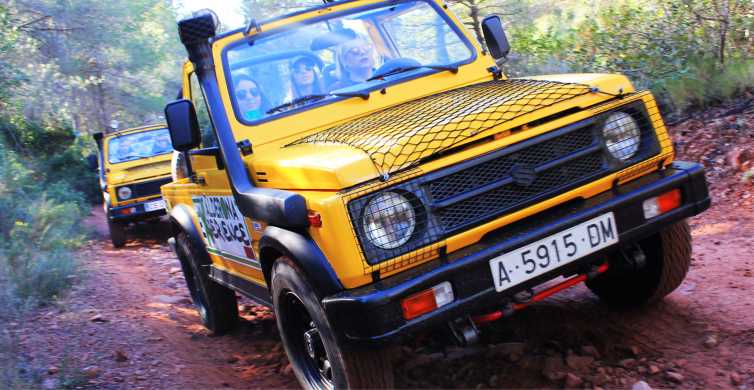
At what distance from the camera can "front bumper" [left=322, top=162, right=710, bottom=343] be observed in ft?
8.63

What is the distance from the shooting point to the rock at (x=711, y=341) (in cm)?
346

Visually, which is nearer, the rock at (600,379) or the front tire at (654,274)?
the rock at (600,379)

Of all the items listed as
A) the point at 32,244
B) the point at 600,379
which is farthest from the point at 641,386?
the point at 32,244

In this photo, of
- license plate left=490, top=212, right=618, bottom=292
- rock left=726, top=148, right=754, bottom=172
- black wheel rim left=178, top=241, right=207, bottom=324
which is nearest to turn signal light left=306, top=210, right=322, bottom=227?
license plate left=490, top=212, right=618, bottom=292

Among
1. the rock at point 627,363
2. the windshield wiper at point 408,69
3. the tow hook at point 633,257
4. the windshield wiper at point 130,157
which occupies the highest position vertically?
the windshield wiper at point 408,69

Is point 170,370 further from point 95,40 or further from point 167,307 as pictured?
point 95,40

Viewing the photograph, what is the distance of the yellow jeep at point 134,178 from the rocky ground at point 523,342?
13.3 ft

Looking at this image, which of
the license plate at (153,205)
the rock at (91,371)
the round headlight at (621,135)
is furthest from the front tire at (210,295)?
the license plate at (153,205)

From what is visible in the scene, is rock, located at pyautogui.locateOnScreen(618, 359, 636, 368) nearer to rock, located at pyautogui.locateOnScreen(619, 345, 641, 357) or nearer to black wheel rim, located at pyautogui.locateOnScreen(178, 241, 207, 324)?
rock, located at pyautogui.locateOnScreen(619, 345, 641, 357)

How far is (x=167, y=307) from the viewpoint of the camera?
250 inches

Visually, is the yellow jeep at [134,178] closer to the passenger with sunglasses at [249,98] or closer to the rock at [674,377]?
the passenger with sunglasses at [249,98]

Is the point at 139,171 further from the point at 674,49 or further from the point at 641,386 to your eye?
the point at 641,386

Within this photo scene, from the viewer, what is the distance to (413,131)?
304 cm

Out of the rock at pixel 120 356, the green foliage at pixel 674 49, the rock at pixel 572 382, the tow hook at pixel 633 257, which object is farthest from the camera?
the green foliage at pixel 674 49
